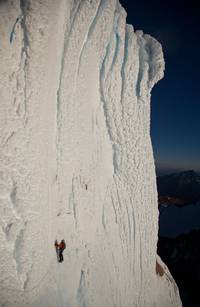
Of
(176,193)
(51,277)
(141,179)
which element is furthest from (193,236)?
(176,193)

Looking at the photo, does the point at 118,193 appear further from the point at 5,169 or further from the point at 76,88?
the point at 5,169

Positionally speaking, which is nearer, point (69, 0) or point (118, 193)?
point (69, 0)

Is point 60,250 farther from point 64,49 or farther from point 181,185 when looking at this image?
point 181,185

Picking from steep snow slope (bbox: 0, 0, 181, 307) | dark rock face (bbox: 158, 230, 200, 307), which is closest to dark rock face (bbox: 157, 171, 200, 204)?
dark rock face (bbox: 158, 230, 200, 307)

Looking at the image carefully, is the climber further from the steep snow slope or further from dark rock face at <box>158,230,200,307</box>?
dark rock face at <box>158,230,200,307</box>

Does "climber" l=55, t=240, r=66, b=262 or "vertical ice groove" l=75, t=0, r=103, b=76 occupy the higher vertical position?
"vertical ice groove" l=75, t=0, r=103, b=76

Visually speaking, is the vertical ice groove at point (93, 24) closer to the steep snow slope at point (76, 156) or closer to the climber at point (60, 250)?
the steep snow slope at point (76, 156)

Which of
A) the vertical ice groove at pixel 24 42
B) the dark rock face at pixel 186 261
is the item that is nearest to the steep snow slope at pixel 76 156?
the vertical ice groove at pixel 24 42
